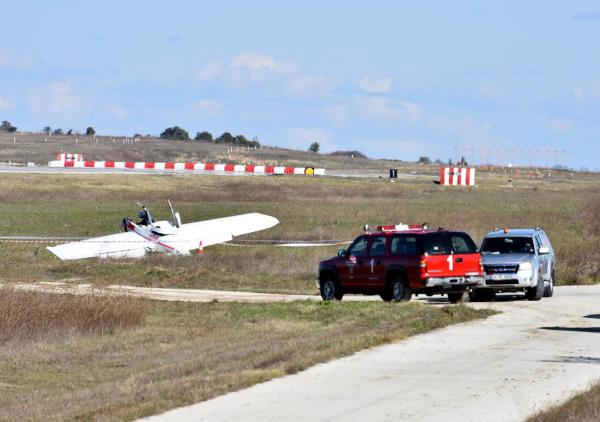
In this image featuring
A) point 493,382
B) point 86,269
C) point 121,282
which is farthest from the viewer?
point 86,269

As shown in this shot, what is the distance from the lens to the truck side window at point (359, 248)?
96.6 ft

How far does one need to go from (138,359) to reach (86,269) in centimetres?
1821

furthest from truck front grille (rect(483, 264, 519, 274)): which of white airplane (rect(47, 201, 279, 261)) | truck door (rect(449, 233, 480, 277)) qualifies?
white airplane (rect(47, 201, 279, 261))

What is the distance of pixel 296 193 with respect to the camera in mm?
84625

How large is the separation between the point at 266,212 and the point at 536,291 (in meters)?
37.4

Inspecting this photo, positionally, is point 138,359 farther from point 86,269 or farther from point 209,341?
point 86,269

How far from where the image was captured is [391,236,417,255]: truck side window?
92.8ft

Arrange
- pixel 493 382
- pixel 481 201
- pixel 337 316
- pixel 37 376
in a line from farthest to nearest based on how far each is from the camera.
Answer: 1. pixel 481 201
2. pixel 337 316
3. pixel 37 376
4. pixel 493 382

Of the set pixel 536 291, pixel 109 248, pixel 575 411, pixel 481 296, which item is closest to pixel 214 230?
pixel 109 248

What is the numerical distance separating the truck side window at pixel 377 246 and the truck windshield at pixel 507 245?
3619 millimetres

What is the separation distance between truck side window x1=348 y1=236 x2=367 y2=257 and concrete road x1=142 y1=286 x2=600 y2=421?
5.83 metres

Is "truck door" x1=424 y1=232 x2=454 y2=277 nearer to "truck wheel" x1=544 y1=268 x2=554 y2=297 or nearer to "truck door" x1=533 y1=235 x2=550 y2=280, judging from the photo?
"truck door" x1=533 y1=235 x2=550 y2=280

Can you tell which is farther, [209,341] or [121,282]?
[121,282]

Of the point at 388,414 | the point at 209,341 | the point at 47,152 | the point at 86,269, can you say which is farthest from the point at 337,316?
the point at 47,152
